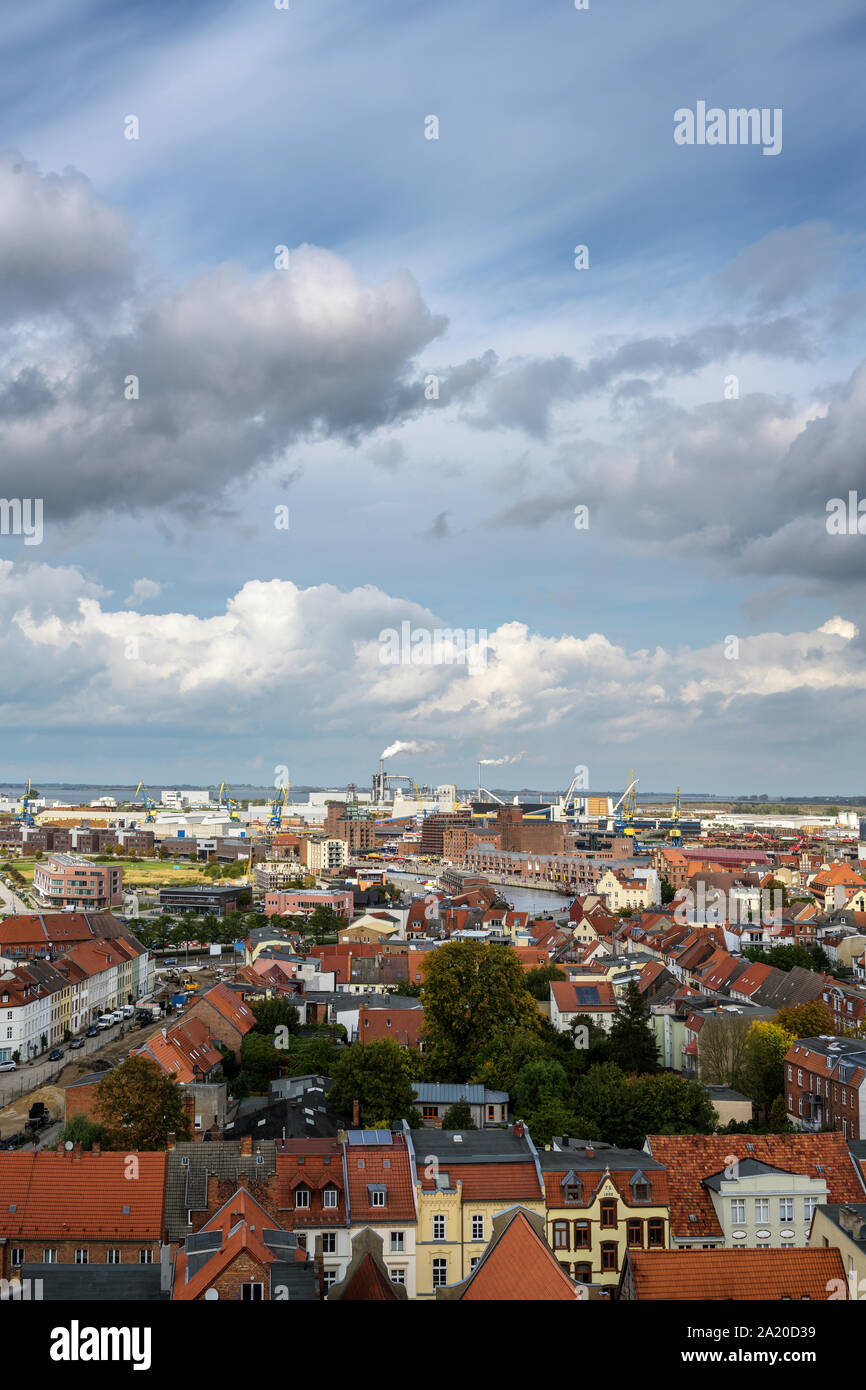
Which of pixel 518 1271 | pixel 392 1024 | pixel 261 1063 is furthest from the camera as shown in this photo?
pixel 392 1024

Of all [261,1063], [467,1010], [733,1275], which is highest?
[733,1275]

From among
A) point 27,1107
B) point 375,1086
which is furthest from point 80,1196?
point 27,1107

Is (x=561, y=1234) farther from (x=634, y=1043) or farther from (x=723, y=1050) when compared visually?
(x=723, y=1050)

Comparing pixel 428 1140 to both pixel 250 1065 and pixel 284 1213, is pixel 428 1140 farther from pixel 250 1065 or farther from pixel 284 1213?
pixel 250 1065

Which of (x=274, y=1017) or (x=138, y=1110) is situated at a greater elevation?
(x=138, y=1110)

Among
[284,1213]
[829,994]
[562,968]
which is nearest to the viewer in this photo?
[284,1213]
